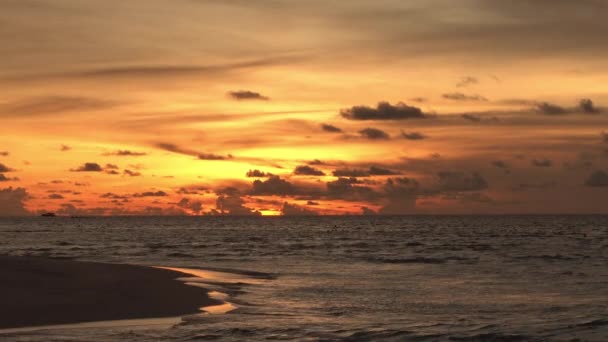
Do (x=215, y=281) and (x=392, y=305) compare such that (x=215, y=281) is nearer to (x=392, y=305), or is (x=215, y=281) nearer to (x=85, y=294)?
(x=85, y=294)

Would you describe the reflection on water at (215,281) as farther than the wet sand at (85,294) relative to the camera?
Yes

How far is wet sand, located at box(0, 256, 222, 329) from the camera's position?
21.9m

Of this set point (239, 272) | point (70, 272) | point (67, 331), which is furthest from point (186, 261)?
point (67, 331)

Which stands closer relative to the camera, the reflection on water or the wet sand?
the wet sand

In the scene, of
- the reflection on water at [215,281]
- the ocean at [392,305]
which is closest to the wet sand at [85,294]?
the reflection on water at [215,281]

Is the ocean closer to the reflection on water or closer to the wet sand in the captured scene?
the reflection on water

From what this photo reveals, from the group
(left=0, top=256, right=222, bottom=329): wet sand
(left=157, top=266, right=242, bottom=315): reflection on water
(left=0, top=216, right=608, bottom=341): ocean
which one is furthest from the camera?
(left=157, top=266, right=242, bottom=315): reflection on water

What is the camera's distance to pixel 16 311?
70.9ft

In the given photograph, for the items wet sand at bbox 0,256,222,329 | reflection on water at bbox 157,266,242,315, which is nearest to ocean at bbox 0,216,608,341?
reflection on water at bbox 157,266,242,315

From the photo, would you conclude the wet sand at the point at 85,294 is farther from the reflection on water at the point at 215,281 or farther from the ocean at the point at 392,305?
the ocean at the point at 392,305

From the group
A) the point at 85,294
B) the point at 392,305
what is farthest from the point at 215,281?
the point at 392,305

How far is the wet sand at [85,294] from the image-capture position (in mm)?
21859

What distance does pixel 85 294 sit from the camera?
87.4 feet

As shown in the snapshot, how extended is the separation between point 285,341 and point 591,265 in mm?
36513
